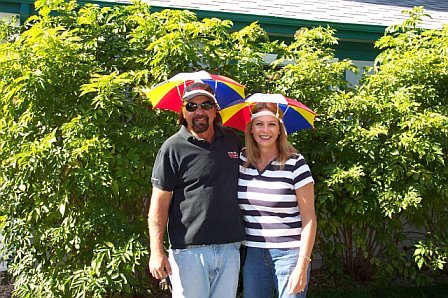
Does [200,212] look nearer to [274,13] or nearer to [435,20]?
[274,13]

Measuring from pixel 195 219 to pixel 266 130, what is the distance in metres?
0.68

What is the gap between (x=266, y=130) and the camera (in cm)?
326

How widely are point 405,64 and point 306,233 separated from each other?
2.79 metres

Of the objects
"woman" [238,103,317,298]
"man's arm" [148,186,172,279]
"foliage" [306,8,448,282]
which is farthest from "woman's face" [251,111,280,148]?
"foliage" [306,8,448,282]

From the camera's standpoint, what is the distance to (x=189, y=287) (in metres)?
3.08

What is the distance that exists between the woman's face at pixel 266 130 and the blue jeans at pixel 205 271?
640 millimetres

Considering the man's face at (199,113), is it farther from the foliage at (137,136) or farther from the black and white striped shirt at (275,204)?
the foliage at (137,136)

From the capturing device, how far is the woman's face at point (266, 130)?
3.27 metres

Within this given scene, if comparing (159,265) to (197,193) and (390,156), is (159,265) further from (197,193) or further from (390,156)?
(390,156)

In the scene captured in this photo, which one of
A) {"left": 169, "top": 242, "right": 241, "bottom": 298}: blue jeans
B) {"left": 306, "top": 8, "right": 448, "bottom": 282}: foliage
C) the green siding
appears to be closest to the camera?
{"left": 169, "top": 242, "right": 241, "bottom": 298}: blue jeans

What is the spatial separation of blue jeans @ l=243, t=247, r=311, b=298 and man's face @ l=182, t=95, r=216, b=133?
79cm

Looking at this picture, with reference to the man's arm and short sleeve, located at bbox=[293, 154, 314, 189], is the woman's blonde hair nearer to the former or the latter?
short sleeve, located at bbox=[293, 154, 314, 189]

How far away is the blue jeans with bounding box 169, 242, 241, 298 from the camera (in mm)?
3092

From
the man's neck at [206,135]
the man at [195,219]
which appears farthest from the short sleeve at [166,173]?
the man's neck at [206,135]
